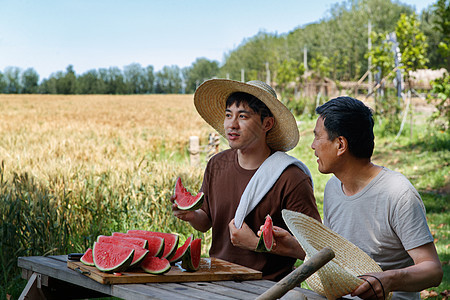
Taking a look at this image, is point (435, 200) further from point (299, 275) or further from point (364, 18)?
point (364, 18)

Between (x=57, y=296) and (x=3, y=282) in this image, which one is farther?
(x=3, y=282)

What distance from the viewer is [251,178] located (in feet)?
11.1

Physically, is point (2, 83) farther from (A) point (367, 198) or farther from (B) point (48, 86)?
(A) point (367, 198)

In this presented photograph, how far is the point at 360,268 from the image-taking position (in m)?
2.53

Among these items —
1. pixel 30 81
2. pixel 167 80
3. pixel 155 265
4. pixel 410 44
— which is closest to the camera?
pixel 155 265

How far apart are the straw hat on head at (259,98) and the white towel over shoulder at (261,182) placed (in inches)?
9.1

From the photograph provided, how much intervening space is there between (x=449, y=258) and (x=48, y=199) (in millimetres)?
4635

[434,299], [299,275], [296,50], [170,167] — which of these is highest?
[296,50]

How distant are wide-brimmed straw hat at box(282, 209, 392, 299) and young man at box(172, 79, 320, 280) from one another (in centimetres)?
46

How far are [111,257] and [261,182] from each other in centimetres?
106

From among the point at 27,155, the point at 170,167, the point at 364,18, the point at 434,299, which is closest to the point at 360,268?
the point at 434,299

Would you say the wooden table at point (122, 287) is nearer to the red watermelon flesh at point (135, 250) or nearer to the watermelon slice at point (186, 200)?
the red watermelon flesh at point (135, 250)

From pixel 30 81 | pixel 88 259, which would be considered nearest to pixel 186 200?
pixel 88 259

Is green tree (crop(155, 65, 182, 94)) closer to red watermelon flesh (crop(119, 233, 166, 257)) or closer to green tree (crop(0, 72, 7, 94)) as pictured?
green tree (crop(0, 72, 7, 94))
